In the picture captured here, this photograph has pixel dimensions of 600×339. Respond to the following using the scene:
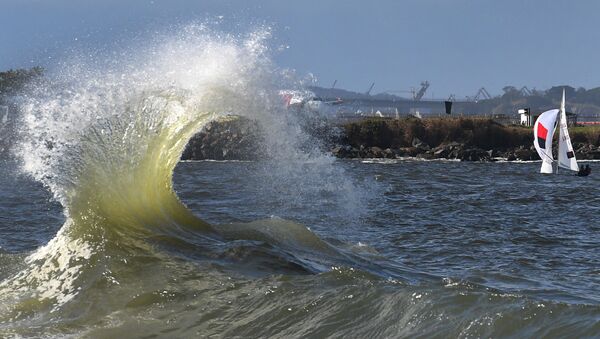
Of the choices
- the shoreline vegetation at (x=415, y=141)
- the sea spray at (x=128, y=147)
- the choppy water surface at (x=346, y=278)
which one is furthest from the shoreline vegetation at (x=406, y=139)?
the sea spray at (x=128, y=147)

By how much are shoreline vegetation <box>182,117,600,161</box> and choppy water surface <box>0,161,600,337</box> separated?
130 ft

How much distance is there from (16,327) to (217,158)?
5022cm

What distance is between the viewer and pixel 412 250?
1484 centimetres

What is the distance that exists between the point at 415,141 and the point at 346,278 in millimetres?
57660

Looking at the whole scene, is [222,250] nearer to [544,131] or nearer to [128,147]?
[128,147]

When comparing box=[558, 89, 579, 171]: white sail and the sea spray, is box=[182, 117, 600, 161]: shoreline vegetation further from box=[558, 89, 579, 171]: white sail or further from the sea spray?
the sea spray

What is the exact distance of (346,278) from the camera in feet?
33.6

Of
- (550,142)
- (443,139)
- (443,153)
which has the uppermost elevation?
(550,142)

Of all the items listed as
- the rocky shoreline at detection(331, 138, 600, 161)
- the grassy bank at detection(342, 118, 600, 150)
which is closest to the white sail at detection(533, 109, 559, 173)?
the rocky shoreline at detection(331, 138, 600, 161)

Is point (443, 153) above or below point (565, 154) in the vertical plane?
below

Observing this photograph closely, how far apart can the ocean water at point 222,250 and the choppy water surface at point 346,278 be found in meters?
0.03

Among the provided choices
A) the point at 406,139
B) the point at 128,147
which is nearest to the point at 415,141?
the point at 406,139

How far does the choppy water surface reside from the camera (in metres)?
8.77

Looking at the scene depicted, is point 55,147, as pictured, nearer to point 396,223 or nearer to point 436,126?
point 396,223
